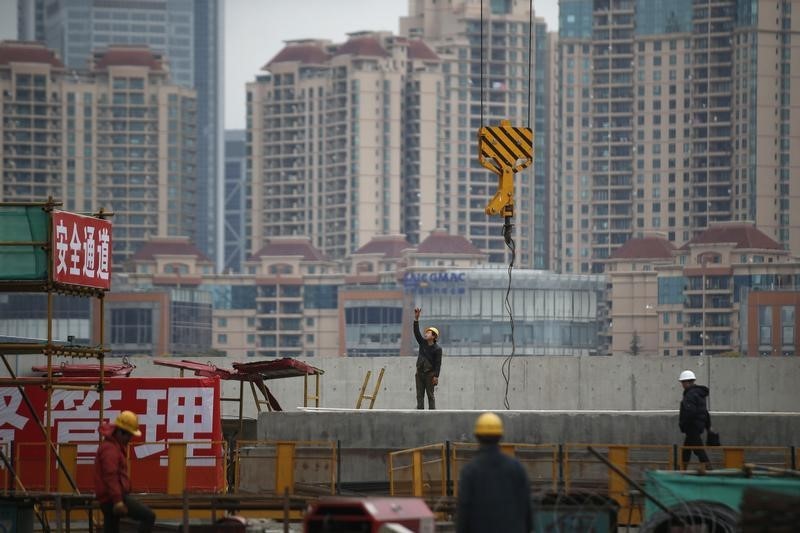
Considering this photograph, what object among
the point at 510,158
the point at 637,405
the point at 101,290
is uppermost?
the point at 510,158

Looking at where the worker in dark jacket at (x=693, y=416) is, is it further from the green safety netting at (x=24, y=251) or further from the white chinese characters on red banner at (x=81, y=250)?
the green safety netting at (x=24, y=251)

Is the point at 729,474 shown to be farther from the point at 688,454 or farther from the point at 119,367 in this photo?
the point at 119,367

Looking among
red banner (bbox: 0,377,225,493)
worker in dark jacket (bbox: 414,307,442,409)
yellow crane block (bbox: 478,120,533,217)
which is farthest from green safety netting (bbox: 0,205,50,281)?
yellow crane block (bbox: 478,120,533,217)

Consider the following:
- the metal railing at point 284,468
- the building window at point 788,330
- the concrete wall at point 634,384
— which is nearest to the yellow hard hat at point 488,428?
the metal railing at point 284,468

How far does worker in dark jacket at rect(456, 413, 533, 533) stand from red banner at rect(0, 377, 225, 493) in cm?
854

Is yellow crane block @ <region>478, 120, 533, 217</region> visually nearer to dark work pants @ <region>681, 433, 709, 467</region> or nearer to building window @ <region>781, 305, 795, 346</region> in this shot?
dark work pants @ <region>681, 433, 709, 467</region>

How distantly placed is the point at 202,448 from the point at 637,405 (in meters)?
13.9

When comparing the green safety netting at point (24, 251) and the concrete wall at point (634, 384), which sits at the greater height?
the green safety netting at point (24, 251)

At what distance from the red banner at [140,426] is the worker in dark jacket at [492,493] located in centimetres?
854

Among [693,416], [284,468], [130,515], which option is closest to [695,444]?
[693,416]

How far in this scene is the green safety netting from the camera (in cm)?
1955

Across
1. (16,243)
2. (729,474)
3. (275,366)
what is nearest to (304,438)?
(275,366)

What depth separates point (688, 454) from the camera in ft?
75.0

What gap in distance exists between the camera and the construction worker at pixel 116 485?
55.0 feet
